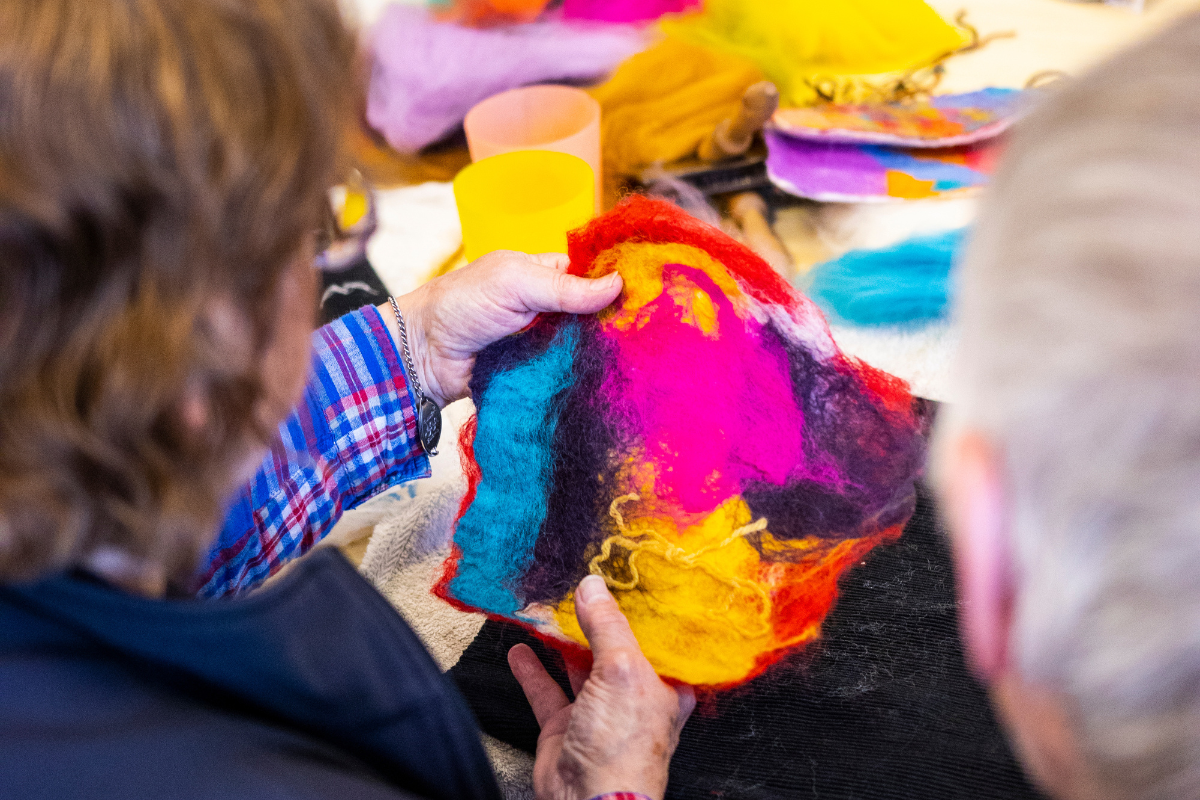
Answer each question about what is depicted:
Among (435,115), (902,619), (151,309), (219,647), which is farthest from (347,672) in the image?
(435,115)

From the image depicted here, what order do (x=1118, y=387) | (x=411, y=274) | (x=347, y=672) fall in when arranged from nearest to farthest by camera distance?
(x=1118, y=387)
(x=347, y=672)
(x=411, y=274)

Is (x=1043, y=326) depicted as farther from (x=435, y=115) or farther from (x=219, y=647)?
(x=435, y=115)

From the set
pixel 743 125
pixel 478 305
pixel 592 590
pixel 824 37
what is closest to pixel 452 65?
pixel 743 125

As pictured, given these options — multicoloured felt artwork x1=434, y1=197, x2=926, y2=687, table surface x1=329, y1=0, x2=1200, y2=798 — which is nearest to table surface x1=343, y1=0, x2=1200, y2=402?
table surface x1=329, y1=0, x2=1200, y2=798

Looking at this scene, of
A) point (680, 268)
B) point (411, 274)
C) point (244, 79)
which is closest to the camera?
point (244, 79)

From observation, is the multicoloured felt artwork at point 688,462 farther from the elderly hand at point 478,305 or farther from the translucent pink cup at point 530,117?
the translucent pink cup at point 530,117

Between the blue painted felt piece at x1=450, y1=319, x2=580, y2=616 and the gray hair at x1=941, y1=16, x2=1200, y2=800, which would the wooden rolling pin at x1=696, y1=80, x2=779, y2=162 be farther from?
the gray hair at x1=941, y1=16, x2=1200, y2=800

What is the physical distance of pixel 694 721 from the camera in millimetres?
674

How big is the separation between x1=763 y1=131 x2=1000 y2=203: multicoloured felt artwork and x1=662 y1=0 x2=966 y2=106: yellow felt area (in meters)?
0.24

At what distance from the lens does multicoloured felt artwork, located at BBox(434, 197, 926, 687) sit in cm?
60

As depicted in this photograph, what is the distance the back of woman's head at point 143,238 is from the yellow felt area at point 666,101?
81cm

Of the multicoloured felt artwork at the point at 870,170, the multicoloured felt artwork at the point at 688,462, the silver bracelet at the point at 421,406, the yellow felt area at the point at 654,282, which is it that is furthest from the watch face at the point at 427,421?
the multicoloured felt artwork at the point at 870,170

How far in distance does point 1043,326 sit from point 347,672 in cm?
39

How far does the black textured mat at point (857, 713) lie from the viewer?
62cm
